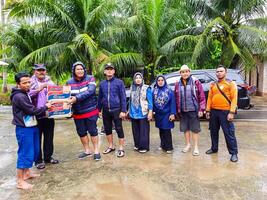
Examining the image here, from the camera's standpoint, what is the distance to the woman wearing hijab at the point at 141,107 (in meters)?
6.12

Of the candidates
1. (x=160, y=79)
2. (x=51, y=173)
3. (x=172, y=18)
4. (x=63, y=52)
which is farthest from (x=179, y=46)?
(x=51, y=173)

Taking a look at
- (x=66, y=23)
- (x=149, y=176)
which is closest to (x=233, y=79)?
(x=149, y=176)

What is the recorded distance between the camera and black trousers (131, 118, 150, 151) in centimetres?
618

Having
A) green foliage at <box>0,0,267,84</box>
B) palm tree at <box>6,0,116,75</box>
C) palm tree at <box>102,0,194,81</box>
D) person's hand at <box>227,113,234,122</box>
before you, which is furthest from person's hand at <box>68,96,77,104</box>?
palm tree at <box>102,0,194,81</box>

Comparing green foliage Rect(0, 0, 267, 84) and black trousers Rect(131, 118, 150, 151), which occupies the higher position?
green foliage Rect(0, 0, 267, 84)

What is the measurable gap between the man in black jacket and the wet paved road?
1.19 ft

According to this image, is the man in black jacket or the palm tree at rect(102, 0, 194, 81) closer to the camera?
the man in black jacket

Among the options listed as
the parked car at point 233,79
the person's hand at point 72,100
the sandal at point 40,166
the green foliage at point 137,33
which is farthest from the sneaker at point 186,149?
the green foliage at point 137,33

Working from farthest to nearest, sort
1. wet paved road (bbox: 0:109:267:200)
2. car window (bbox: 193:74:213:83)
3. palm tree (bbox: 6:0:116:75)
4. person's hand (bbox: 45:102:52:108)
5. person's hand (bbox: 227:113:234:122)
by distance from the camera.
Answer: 1. palm tree (bbox: 6:0:116:75)
2. car window (bbox: 193:74:213:83)
3. person's hand (bbox: 227:113:234:122)
4. person's hand (bbox: 45:102:52:108)
5. wet paved road (bbox: 0:109:267:200)

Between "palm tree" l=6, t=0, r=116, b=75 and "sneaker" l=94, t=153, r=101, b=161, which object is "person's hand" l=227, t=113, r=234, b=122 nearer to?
"sneaker" l=94, t=153, r=101, b=161

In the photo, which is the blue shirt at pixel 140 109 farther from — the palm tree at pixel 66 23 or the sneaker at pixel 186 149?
the palm tree at pixel 66 23

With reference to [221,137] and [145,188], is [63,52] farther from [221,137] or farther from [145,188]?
[145,188]

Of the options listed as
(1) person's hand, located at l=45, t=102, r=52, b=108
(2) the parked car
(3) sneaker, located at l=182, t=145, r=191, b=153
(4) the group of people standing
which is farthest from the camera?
(2) the parked car

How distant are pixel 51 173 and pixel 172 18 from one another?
8545 mm
